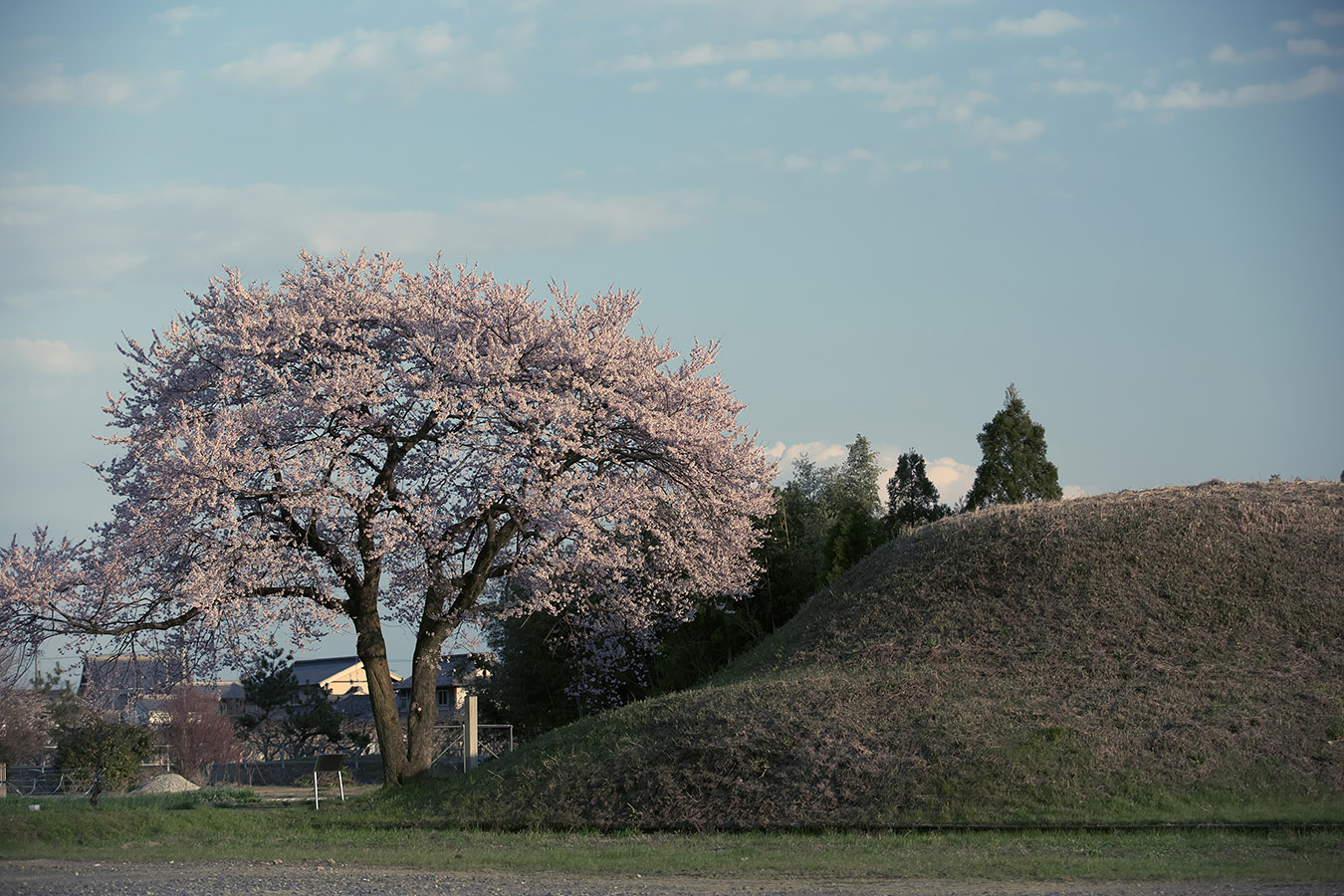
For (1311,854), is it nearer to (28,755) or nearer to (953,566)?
(953,566)

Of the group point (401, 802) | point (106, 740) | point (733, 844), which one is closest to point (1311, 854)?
point (733, 844)

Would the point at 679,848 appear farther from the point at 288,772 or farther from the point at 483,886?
the point at 288,772

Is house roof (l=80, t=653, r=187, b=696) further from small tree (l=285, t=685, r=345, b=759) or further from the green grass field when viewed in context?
small tree (l=285, t=685, r=345, b=759)

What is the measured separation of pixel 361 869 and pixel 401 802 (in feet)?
20.7

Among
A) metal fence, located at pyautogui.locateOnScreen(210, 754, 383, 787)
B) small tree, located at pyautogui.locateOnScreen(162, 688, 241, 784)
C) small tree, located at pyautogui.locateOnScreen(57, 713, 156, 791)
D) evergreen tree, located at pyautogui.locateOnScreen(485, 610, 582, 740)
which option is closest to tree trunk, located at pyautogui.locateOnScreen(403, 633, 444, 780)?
evergreen tree, located at pyautogui.locateOnScreen(485, 610, 582, 740)

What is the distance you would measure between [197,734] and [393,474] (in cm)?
4174

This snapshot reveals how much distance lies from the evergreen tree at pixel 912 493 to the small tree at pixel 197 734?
36389 millimetres

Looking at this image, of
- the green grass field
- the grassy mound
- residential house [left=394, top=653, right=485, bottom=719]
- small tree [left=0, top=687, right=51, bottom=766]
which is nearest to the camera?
the green grass field

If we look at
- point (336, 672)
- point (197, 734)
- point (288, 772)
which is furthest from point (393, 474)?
point (336, 672)

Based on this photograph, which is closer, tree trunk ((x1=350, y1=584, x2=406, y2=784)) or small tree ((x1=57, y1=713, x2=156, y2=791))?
tree trunk ((x1=350, y1=584, x2=406, y2=784))

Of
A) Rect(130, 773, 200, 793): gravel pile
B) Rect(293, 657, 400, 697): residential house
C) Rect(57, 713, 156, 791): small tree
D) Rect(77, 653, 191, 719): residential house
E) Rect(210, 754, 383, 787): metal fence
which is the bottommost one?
Rect(210, 754, 383, 787): metal fence

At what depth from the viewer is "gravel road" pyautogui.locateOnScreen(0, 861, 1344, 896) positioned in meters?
10.3

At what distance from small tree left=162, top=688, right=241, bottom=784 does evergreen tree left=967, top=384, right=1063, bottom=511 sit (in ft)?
130

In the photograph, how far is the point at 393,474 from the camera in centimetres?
2059
